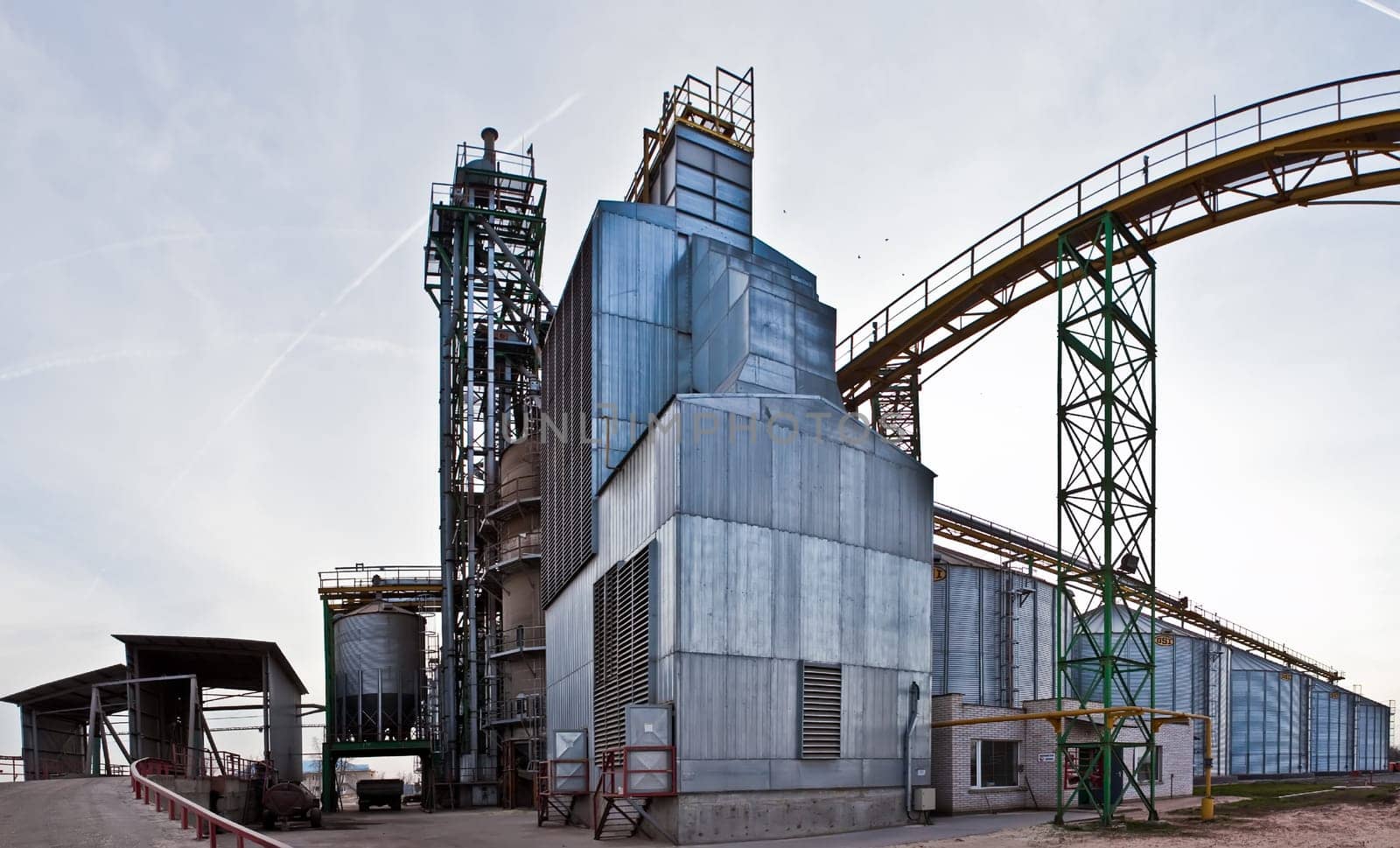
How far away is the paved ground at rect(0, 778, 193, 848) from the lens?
17812 millimetres

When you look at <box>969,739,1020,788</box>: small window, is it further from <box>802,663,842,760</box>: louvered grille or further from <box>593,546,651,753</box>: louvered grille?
<box>593,546,651,753</box>: louvered grille

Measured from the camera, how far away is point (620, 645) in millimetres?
25688

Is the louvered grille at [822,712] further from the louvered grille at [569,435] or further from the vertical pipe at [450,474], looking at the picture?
the vertical pipe at [450,474]

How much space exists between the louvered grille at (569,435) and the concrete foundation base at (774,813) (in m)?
8.90

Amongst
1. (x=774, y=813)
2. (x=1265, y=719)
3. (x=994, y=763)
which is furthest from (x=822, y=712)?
(x=1265, y=719)

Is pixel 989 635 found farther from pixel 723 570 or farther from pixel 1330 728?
pixel 1330 728

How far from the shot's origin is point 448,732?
1805 inches

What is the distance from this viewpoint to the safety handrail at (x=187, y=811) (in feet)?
44.6

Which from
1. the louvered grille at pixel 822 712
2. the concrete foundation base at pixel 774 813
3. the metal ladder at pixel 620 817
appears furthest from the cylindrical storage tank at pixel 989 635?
the metal ladder at pixel 620 817

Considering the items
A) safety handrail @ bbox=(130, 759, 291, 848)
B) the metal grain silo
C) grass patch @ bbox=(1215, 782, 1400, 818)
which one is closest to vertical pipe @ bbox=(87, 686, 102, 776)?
safety handrail @ bbox=(130, 759, 291, 848)

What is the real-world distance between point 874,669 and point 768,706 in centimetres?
322

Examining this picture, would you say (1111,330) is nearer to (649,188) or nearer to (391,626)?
(649,188)

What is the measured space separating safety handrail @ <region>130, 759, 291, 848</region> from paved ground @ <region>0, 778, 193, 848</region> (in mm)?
238

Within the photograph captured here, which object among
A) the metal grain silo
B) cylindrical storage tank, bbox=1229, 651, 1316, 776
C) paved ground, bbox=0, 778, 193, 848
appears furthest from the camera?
the metal grain silo
